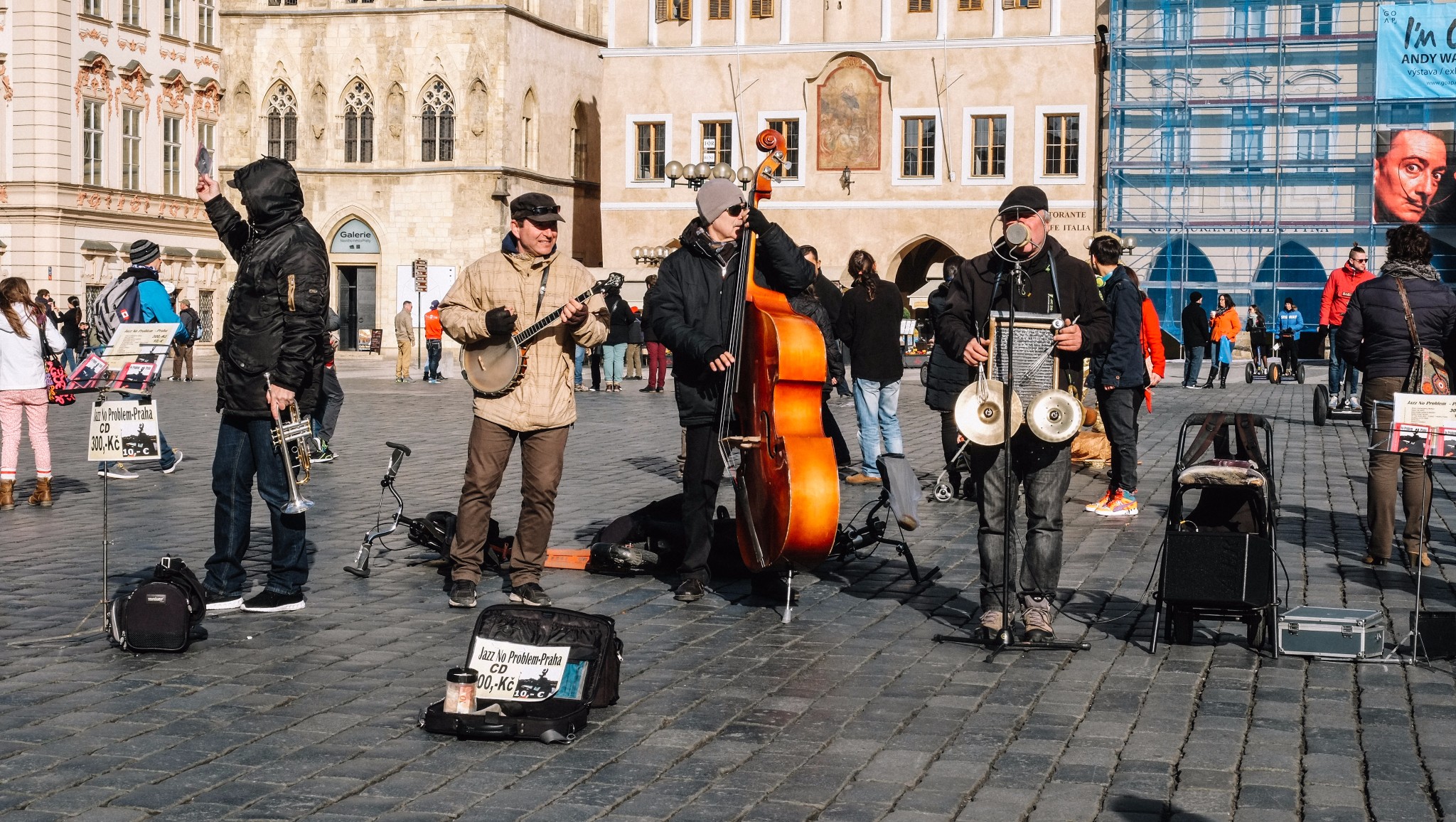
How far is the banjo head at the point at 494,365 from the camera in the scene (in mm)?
8055

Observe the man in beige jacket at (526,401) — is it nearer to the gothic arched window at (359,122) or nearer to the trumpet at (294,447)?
the trumpet at (294,447)

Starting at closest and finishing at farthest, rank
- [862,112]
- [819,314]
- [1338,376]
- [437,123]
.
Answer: [819,314] → [1338,376] → [862,112] → [437,123]

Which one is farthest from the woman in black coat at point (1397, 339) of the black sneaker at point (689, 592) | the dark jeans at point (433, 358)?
the dark jeans at point (433, 358)

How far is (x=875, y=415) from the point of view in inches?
→ 549

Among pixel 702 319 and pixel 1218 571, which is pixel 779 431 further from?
pixel 1218 571

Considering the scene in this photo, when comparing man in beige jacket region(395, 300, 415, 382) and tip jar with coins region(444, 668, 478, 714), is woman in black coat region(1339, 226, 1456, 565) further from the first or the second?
man in beige jacket region(395, 300, 415, 382)

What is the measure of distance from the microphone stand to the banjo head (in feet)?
6.98

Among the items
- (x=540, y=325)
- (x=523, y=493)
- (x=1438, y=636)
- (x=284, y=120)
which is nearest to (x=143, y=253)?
(x=523, y=493)

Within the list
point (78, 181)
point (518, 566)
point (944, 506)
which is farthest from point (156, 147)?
Answer: point (518, 566)

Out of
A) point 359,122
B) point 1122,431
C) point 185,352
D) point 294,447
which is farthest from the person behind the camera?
point 359,122

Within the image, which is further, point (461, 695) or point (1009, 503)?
point (1009, 503)

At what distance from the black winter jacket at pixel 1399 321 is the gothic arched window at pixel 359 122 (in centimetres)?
4430

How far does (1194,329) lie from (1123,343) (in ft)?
63.8

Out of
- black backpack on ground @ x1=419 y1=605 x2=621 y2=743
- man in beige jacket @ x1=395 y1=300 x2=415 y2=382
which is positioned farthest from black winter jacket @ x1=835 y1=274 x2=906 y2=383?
man in beige jacket @ x1=395 y1=300 x2=415 y2=382
